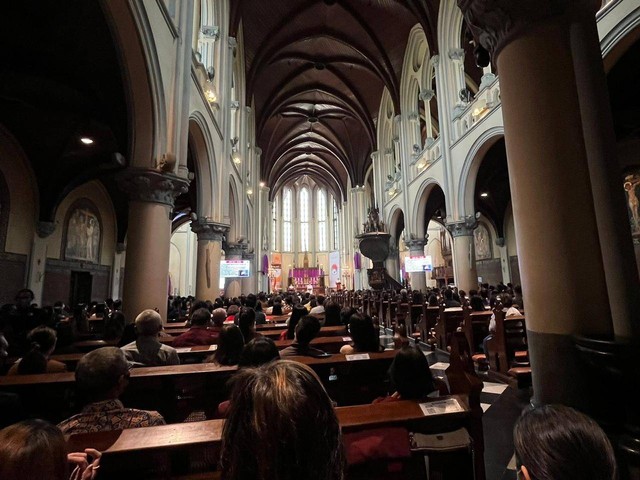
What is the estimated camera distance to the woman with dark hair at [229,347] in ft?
8.38

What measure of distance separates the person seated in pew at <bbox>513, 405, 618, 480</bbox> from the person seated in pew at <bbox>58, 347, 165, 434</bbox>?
1526 mm

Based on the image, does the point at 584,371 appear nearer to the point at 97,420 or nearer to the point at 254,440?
the point at 254,440

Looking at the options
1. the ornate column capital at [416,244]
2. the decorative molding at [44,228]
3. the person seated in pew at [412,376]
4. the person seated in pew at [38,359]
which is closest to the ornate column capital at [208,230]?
the decorative molding at [44,228]

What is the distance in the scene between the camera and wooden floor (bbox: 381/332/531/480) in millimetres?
2295

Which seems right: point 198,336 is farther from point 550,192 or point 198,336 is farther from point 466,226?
point 466,226

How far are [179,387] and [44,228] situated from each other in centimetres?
1089

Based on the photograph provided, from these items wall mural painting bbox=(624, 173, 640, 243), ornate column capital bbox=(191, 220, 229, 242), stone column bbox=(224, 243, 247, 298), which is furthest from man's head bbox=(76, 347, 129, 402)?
wall mural painting bbox=(624, 173, 640, 243)

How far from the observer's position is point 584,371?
86.7 inches

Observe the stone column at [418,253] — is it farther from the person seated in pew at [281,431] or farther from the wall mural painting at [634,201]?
the person seated in pew at [281,431]

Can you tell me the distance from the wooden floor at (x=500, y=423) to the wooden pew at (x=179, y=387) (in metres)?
0.90

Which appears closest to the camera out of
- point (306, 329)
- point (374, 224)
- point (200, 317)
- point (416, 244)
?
point (306, 329)

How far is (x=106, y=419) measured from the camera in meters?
1.53

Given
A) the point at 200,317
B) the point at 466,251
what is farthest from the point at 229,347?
the point at 466,251

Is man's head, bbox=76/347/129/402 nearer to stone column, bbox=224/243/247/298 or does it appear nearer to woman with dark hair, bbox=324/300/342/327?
woman with dark hair, bbox=324/300/342/327
